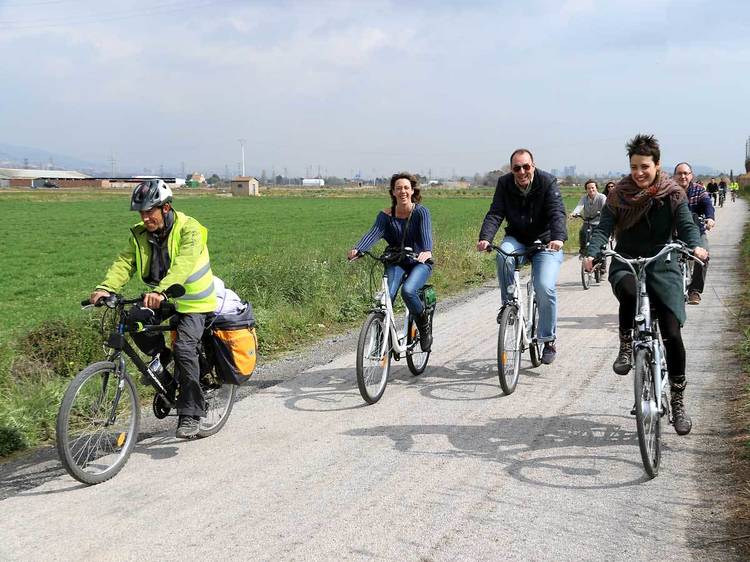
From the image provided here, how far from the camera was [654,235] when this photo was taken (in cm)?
506

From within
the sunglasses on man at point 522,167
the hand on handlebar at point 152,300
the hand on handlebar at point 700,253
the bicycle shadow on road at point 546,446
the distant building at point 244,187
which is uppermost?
the distant building at point 244,187

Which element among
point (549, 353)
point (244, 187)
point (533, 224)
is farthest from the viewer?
point (244, 187)

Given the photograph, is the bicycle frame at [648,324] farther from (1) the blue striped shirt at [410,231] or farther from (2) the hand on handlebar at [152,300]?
(2) the hand on handlebar at [152,300]

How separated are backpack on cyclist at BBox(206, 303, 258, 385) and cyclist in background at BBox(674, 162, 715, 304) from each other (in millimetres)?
6998

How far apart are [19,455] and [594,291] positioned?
10320mm

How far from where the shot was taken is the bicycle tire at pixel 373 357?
235 inches

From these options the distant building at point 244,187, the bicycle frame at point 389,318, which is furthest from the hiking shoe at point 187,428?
the distant building at point 244,187

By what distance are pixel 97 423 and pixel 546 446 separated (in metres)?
2.95

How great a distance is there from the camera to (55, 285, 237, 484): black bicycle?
14.4 feet

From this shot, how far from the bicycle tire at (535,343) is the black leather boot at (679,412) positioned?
7.06 feet

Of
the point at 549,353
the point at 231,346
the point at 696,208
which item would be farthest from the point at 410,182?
the point at 696,208

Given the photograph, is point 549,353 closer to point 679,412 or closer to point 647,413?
Result: point 679,412

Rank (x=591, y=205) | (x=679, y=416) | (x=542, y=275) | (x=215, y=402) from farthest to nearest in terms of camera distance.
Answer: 1. (x=591, y=205)
2. (x=542, y=275)
3. (x=215, y=402)
4. (x=679, y=416)

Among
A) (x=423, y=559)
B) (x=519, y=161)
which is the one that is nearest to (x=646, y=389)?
(x=423, y=559)
